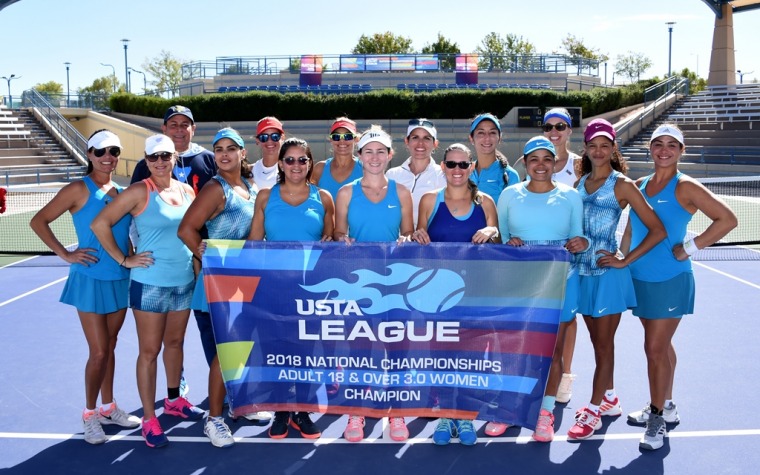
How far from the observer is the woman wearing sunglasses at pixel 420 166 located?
5750mm

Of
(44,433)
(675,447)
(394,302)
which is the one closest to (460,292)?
(394,302)

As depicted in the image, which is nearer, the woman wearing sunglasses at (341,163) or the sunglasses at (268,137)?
the woman wearing sunglasses at (341,163)

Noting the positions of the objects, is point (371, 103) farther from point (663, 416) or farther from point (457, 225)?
point (663, 416)

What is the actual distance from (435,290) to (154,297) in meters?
2.00

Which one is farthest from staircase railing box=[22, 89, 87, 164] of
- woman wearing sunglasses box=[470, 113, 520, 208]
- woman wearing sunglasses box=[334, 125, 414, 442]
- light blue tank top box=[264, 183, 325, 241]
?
woman wearing sunglasses box=[334, 125, 414, 442]

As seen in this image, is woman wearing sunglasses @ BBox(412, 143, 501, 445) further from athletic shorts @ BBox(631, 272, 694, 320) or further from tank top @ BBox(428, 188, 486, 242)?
athletic shorts @ BBox(631, 272, 694, 320)

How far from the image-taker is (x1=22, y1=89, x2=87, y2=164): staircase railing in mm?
32250

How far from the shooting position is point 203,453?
472 centimetres

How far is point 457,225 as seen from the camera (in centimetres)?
483

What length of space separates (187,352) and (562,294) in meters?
4.11

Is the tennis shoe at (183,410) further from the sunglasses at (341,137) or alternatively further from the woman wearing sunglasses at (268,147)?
the sunglasses at (341,137)

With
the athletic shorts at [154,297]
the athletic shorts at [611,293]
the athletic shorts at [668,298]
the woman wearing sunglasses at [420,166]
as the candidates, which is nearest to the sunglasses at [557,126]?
the woman wearing sunglasses at [420,166]

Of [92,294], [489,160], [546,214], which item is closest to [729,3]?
[489,160]

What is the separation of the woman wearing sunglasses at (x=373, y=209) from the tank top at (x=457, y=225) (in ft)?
0.73
